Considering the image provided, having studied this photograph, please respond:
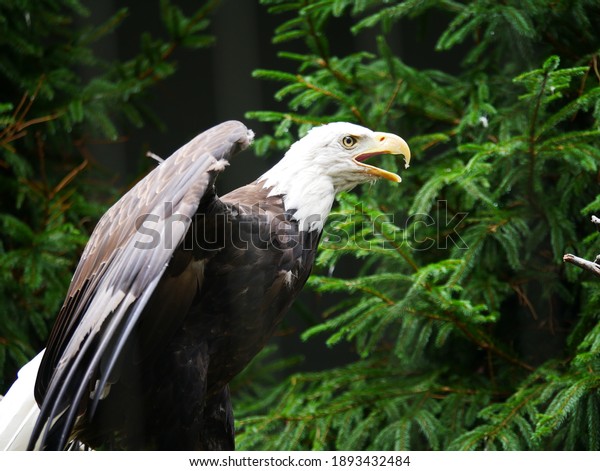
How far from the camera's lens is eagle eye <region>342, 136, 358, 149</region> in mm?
2662

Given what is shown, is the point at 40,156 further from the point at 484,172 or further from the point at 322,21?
the point at 484,172

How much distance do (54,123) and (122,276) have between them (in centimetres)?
190

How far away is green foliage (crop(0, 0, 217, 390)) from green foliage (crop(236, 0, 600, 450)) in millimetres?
752

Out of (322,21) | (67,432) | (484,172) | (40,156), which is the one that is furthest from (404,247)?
(40,156)

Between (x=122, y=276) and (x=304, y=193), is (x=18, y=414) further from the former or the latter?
(x=304, y=193)

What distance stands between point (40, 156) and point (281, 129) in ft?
4.11

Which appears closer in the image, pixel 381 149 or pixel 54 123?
pixel 381 149

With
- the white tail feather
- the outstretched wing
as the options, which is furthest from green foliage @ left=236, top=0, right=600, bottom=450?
the white tail feather

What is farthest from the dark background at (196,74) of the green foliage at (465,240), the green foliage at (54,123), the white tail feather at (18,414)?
the white tail feather at (18,414)

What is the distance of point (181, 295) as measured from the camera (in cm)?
237

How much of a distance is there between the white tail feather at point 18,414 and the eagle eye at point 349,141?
1221 mm

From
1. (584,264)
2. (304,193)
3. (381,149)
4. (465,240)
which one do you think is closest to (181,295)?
(304,193)

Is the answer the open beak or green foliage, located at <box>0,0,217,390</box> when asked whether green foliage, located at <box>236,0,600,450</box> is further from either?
green foliage, located at <box>0,0,217,390</box>

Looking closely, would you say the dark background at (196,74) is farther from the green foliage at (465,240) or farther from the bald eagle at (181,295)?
the bald eagle at (181,295)
